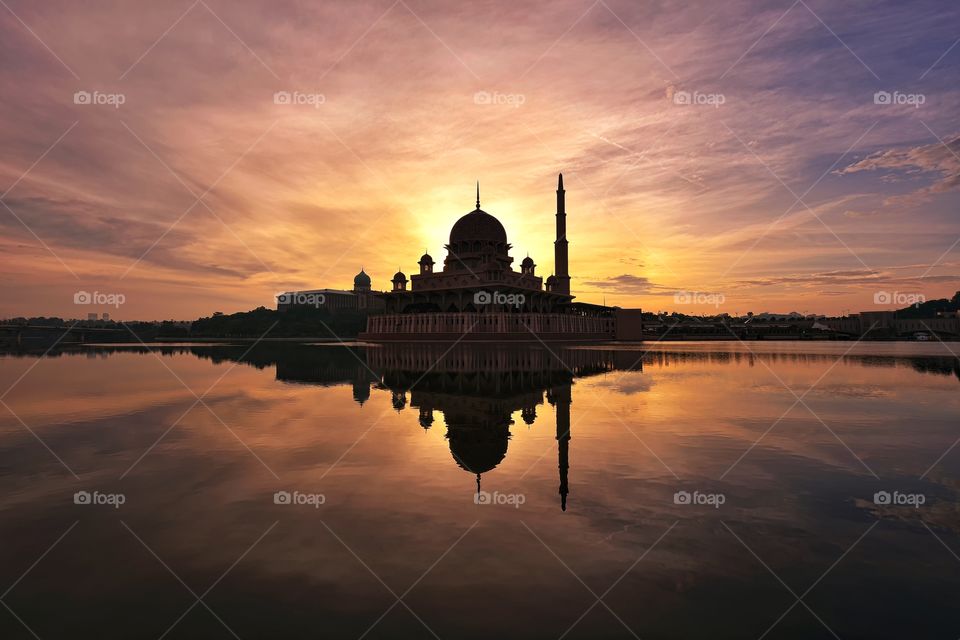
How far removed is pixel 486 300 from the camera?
3605 inches

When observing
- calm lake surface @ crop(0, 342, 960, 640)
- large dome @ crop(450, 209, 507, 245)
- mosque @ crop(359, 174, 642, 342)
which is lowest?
calm lake surface @ crop(0, 342, 960, 640)

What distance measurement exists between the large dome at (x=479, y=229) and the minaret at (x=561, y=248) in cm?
1765

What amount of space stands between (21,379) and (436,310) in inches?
3096

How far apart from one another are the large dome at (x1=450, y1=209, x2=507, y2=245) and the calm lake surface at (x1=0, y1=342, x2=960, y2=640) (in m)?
91.1

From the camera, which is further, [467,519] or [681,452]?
[681,452]

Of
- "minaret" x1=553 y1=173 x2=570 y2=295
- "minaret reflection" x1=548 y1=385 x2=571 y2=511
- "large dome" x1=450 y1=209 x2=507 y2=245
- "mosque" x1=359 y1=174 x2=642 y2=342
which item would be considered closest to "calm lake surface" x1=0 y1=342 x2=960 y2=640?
"minaret reflection" x1=548 y1=385 x2=571 y2=511

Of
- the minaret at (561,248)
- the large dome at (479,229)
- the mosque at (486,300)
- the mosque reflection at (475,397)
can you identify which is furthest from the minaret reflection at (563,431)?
the minaret at (561,248)

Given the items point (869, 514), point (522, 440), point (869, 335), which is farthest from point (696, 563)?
point (869, 335)

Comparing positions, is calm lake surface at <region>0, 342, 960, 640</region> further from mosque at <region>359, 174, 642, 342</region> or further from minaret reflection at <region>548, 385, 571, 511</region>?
mosque at <region>359, 174, 642, 342</region>

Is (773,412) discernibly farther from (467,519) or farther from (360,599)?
(360,599)

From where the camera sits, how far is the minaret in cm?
11656

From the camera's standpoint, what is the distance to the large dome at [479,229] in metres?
104

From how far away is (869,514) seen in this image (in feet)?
24.8

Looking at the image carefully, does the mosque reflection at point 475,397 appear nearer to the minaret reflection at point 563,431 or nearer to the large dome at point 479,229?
the minaret reflection at point 563,431
